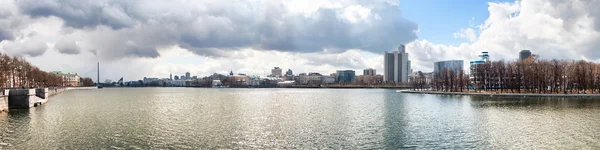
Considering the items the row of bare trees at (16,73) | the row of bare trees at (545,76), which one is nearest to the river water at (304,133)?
the row of bare trees at (16,73)

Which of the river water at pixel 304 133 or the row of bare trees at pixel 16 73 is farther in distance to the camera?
the row of bare trees at pixel 16 73

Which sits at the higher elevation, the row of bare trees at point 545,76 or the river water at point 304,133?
the row of bare trees at point 545,76

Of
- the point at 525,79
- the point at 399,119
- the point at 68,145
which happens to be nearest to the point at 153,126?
the point at 68,145

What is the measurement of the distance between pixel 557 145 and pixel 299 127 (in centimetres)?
1851

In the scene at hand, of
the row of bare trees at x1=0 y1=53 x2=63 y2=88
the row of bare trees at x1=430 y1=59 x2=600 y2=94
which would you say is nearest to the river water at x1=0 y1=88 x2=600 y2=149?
the row of bare trees at x1=0 y1=53 x2=63 y2=88

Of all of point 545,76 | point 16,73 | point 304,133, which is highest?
point 16,73

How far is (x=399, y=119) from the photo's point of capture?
42344mm

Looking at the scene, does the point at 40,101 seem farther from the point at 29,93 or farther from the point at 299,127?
the point at 299,127

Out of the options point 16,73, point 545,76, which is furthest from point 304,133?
point 16,73

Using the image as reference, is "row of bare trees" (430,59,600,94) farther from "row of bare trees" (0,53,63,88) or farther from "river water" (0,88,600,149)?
"row of bare trees" (0,53,63,88)

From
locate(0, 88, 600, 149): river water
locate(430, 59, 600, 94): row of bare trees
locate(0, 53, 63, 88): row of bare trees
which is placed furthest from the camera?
locate(430, 59, 600, 94): row of bare trees

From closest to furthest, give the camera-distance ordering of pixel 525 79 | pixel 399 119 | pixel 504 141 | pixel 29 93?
pixel 504 141 → pixel 399 119 → pixel 29 93 → pixel 525 79

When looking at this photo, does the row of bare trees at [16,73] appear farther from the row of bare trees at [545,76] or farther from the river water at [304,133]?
the row of bare trees at [545,76]

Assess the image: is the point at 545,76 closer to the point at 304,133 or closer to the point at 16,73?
the point at 304,133
